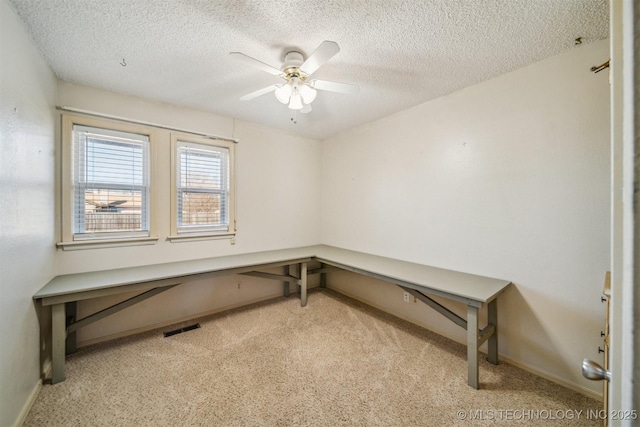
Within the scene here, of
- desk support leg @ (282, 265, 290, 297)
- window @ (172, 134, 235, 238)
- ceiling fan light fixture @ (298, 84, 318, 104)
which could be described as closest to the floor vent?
window @ (172, 134, 235, 238)

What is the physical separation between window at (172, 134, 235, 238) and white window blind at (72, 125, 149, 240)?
0.31 metres

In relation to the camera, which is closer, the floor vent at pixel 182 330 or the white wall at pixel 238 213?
the white wall at pixel 238 213

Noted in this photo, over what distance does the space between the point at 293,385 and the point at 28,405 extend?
1.75 meters

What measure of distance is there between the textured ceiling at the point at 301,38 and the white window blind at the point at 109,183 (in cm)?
52

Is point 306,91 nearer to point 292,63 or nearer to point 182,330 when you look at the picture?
point 292,63

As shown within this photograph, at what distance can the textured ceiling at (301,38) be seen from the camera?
4.81 feet

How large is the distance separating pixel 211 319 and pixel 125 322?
82cm

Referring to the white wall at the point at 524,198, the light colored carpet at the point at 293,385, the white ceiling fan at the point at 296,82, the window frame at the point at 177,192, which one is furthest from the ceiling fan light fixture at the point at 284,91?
the light colored carpet at the point at 293,385

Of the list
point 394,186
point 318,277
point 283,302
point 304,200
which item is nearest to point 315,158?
point 304,200

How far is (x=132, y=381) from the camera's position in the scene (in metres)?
1.90

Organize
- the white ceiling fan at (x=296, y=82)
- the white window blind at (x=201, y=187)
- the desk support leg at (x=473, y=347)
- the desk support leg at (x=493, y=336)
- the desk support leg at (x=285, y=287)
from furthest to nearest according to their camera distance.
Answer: the desk support leg at (x=285, y=287), the white window blind at (x=201, y=187), the desk support leg at (x=493, y=336), the desk support leg at (x=473, y=347), the white ceiling fan at (x=296, y=82)

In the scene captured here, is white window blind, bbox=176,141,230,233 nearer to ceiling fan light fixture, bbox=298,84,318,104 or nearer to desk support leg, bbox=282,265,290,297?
desk support leg, bbox=282,265,290,297

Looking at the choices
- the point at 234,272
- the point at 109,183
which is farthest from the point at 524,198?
the point at 109,183

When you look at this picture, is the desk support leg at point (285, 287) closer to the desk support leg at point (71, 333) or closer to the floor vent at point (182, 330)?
the floor vent at point (182, 330)
